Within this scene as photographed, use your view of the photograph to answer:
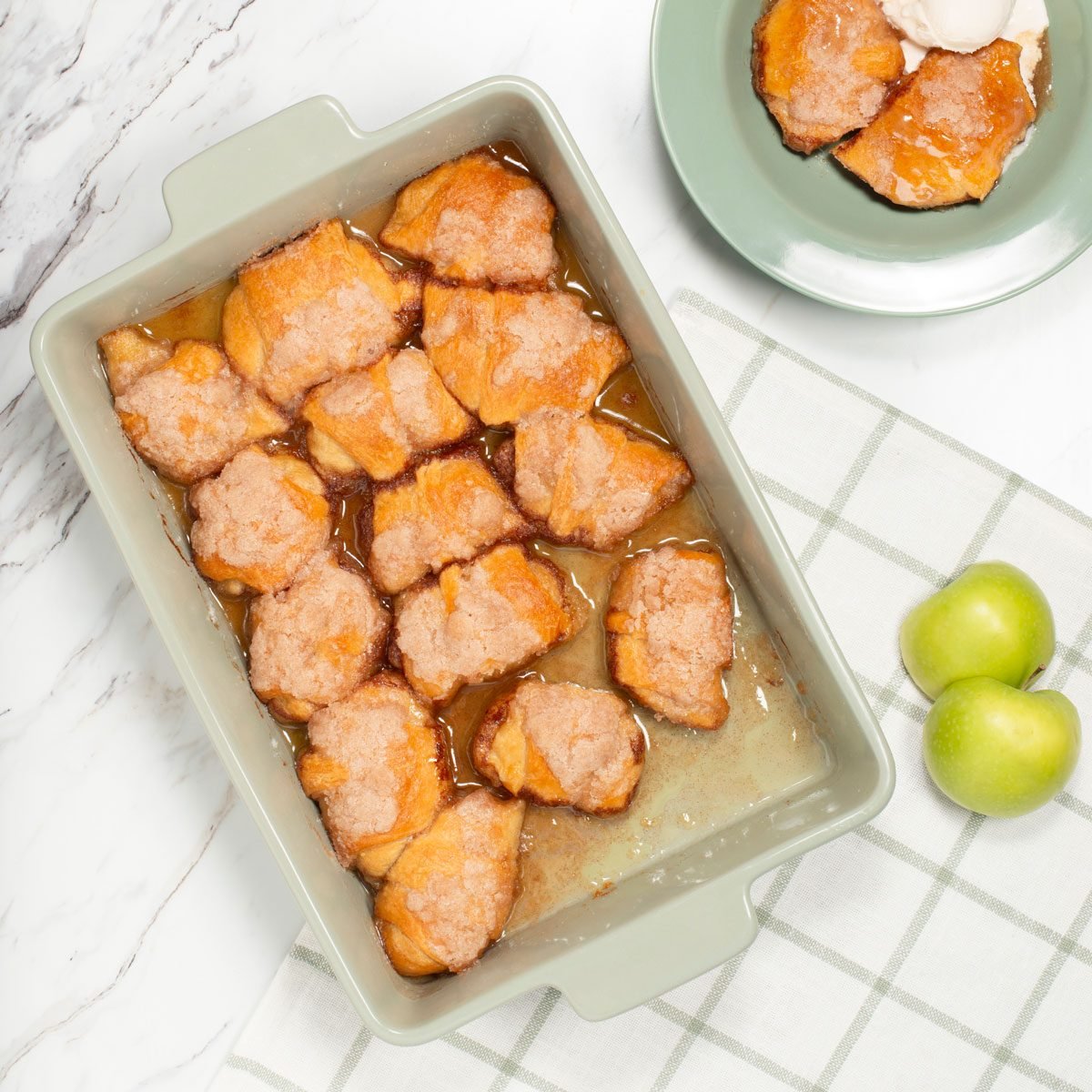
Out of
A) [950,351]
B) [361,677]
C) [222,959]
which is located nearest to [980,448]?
[950,351]

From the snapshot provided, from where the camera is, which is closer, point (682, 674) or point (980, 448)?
point (682, 674)

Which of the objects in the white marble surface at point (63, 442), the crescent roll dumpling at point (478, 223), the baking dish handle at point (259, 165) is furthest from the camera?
the white marble surface at point (63, 442)

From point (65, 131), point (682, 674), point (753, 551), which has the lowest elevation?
point (682, 674)

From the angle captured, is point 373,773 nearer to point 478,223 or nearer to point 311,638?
point 311,638

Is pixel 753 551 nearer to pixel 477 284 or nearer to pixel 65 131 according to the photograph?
pixel 477 284

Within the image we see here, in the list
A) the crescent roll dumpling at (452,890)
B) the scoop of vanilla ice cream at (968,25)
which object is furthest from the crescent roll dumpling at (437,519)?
the scoop of vanilla ice cream at (968,25)

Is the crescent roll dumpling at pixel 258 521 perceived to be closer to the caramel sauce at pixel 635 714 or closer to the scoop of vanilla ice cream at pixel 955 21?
the caramel sauce at pixel 635 714
